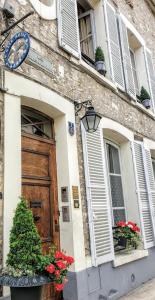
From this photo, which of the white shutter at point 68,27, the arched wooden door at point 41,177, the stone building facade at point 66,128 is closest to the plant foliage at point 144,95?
the stone building facade at point 66,128

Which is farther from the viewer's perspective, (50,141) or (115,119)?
(115,119)

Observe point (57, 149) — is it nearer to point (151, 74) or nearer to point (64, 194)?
point (64, 194)

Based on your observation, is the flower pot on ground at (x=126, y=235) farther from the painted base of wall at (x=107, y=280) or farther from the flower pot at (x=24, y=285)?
the flower pot at (x=24, y=285)

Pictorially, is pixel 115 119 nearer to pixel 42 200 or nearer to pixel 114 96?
pixel 114 96

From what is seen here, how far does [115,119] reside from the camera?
224 inches

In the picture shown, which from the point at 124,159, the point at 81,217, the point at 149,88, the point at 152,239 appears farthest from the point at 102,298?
the point at 149,88

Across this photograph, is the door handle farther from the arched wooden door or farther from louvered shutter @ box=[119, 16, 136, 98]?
louvered shutter @ box=[119, 16, 136, 98]

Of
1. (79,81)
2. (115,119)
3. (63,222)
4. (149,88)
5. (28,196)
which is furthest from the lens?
(149,88)

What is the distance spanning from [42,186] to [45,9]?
8.74 feet

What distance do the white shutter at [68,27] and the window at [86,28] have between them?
3.39 ft

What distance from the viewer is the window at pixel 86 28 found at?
20.4ft

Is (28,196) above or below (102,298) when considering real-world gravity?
above

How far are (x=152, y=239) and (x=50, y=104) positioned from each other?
359 centimetres

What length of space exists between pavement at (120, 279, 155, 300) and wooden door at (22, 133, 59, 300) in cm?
144
